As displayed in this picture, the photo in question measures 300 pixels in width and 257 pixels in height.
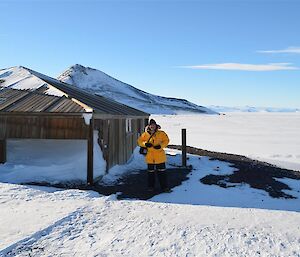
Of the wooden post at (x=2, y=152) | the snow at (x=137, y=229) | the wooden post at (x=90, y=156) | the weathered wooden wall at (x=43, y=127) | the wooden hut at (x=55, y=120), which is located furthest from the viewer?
the wooden post at (x=2, y=152)

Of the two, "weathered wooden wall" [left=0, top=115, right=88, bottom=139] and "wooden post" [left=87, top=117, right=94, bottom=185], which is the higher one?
"weathered wooden wall" [left=0, top=115, right=88, bottom=139]

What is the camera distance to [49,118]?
1109 centimetres

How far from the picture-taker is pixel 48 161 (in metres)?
11.5

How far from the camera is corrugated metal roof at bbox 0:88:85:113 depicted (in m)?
10.9

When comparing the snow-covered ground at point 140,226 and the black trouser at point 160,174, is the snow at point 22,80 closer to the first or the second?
the black trouser at point 160,174

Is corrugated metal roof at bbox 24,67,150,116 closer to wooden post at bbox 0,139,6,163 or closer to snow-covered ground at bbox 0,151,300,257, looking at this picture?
wooden post at bbox 0,139,6,163

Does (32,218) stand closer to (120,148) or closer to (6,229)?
(6,229)

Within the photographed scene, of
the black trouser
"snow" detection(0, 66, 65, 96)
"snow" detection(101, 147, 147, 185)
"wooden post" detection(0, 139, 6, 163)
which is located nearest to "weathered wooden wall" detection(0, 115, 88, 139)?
"wooden post" detection(0, 139, 6, 163)

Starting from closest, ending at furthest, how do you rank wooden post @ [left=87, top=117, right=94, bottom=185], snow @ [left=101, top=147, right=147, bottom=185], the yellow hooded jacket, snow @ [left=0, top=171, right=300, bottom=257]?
snow @ [left=0, top=171, right=300, bottom=257], the yellow hooded jacket, wooden post @ [left=87, top=117, right=94, bottom=185], snow @ [left=101, top=147, right=147, bottom=185]

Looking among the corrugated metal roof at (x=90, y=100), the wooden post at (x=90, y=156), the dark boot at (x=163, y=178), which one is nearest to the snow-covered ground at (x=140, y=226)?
the dark boot at (x=163, y=178)

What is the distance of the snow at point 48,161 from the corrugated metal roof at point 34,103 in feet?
3.71

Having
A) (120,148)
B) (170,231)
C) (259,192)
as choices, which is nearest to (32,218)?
(170,231)

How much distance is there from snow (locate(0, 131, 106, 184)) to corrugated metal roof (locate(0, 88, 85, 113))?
113 centimetres

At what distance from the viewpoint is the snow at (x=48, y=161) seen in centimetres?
1054
